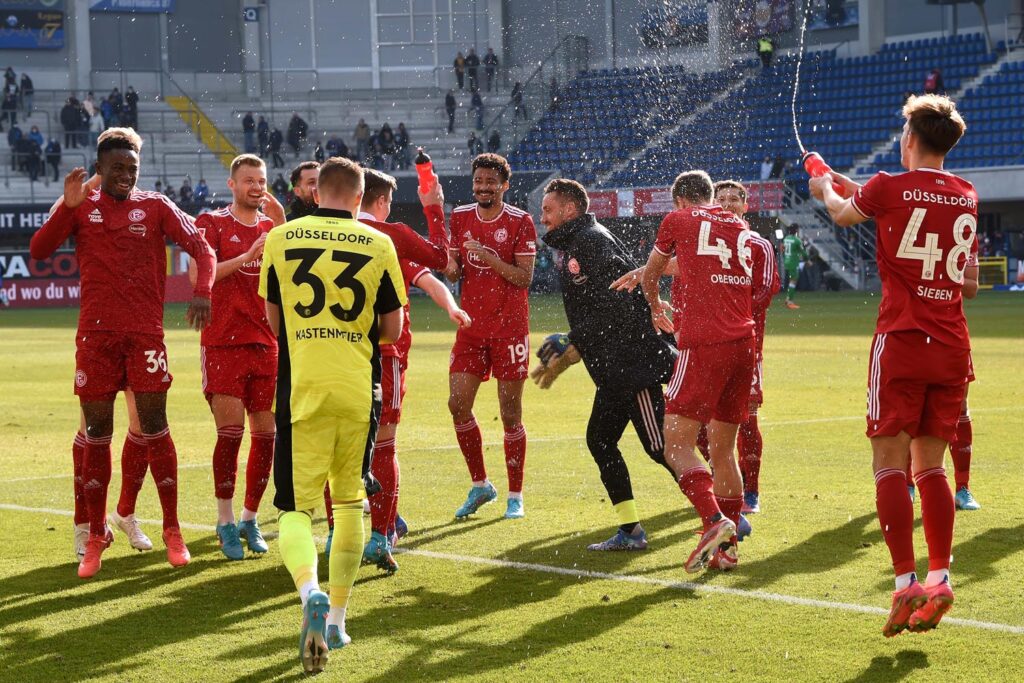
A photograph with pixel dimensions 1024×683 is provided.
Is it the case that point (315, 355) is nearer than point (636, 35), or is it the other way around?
point (315, 355)

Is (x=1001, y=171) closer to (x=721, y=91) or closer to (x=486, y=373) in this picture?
(x=721, y=91)

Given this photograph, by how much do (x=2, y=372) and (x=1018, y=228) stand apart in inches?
1243

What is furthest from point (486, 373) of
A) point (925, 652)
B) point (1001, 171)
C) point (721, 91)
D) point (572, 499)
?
point (721, 91)

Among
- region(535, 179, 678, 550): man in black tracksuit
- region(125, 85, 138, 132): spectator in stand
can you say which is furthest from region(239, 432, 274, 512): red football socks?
region(125, 85, 138, 132): spectator in stand

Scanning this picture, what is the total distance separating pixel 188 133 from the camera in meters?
48.2

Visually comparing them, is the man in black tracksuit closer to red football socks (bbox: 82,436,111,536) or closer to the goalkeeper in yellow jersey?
the goalkeeper in yellow jersey

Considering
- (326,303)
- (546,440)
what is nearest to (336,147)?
(546,440)

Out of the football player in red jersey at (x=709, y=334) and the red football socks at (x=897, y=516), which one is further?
the football player in red jersey at (x=709, y=334)

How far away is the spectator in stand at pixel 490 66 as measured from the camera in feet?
159

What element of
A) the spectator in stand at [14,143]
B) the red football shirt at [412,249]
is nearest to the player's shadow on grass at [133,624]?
the red football shirt at [412,249]

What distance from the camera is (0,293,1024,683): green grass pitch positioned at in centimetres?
539

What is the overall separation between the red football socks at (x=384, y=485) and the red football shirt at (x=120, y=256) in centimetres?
121

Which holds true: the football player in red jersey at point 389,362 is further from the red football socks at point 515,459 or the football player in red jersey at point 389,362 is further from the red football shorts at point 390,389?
the red football socks at point 515,459

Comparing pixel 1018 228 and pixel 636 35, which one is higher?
pixel 636 35
